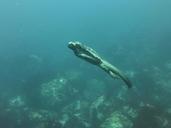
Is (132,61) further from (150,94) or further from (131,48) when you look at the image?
(150,94)

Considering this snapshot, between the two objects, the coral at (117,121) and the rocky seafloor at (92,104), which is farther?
the rocky seafloor at (92,104)

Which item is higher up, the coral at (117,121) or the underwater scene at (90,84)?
the underwater scene at (90,84)

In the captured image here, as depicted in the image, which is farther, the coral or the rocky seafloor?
the rocky seafloor

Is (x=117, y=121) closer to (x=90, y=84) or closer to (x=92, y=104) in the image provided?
(x=92, y=104)

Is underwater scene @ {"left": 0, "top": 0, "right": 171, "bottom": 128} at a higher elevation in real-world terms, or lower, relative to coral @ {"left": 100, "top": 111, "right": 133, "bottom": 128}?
higher

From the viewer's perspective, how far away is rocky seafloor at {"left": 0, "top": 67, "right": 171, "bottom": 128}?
760 inches

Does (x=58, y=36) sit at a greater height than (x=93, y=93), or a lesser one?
greater

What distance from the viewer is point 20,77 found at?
29.8 meters

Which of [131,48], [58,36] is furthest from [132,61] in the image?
[58,36]

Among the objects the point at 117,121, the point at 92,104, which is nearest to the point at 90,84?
the point at 92,104

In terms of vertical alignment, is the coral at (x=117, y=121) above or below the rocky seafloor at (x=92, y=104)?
below

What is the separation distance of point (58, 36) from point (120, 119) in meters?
34.2

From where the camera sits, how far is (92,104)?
71.9ft

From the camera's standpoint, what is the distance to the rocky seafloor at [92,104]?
19.3m
